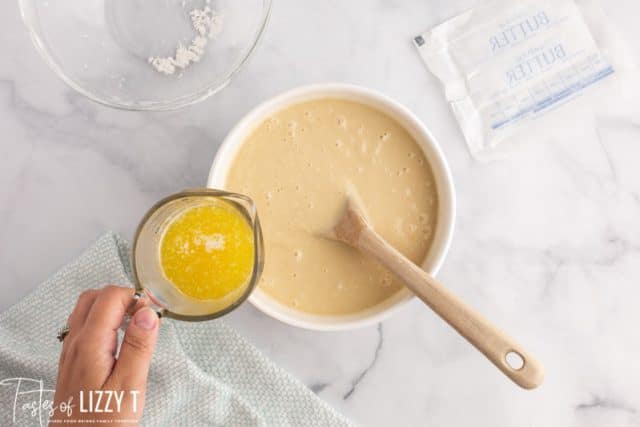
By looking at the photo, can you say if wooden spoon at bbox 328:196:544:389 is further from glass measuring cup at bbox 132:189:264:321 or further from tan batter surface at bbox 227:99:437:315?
glass measuring cup at bbox 132:189:264:321

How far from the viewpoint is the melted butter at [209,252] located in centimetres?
100

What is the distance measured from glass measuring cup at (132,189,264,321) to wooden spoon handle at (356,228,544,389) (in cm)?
18

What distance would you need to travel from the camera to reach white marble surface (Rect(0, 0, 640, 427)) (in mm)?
1183

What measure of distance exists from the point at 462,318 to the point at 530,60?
52cm

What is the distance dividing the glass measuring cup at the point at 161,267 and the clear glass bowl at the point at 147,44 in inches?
8.6

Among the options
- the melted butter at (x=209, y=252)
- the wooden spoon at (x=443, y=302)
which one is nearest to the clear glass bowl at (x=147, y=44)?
the melted butter at (x=209, y=252)

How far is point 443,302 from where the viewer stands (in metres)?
0.96

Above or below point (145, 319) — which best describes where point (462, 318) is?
below

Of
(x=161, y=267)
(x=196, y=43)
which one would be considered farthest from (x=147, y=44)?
(x=161, y=267)

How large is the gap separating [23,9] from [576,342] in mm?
1095

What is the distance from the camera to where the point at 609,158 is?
1.20m

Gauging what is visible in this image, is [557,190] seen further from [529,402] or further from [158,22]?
[158,22]

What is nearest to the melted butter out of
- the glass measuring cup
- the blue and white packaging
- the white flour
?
the glass measuring cup

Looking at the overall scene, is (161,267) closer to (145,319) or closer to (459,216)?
(145,319)
